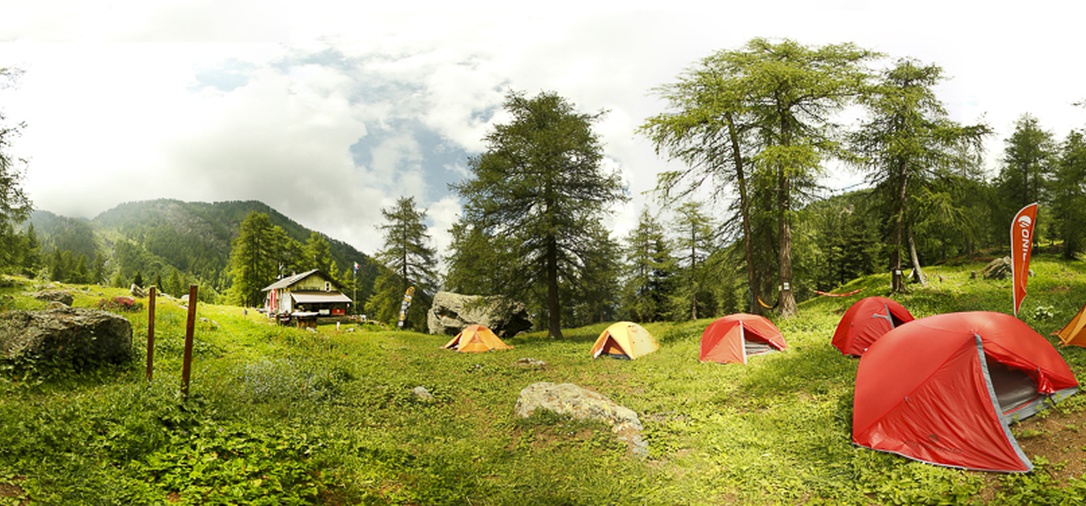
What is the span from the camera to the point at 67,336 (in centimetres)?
843

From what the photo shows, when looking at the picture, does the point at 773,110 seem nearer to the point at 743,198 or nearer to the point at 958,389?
the point at 743,198

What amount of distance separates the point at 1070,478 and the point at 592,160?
18.0 m

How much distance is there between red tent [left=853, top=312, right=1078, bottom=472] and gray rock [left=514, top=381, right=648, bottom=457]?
3.37m

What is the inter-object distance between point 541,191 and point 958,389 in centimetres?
1648

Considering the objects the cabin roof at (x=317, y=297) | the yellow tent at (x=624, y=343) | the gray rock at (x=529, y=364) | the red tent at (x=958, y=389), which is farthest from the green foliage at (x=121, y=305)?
the cabin roof at (x=317, y=297)

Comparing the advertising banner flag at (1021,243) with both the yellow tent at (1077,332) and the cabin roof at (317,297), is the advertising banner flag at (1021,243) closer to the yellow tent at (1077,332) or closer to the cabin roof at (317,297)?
the yellow tent at (1077,332)

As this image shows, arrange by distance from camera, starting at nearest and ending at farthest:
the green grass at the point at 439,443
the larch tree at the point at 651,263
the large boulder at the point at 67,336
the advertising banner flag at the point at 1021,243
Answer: the green grass at the point at 439,443 < the large boulder at the point at 67,336 < the advertising banner flag at the point at 1021,243 < the larch tree at the point at 651,263

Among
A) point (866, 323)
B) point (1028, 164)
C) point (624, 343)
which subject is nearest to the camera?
point (866, 323)

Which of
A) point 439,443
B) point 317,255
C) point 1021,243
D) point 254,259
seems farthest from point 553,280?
point 317,255

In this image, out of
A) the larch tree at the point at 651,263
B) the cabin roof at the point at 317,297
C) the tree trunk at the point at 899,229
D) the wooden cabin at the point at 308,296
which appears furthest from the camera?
the cabin roof at the point at 317,297

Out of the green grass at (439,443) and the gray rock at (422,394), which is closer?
the green grass at (439,443)

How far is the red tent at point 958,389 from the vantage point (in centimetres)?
589

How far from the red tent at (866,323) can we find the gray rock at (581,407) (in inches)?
289

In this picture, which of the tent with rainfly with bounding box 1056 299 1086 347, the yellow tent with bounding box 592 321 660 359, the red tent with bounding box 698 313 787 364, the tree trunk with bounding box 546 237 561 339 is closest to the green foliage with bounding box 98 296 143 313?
the tree trunk with bounding box 546 237 561 339
